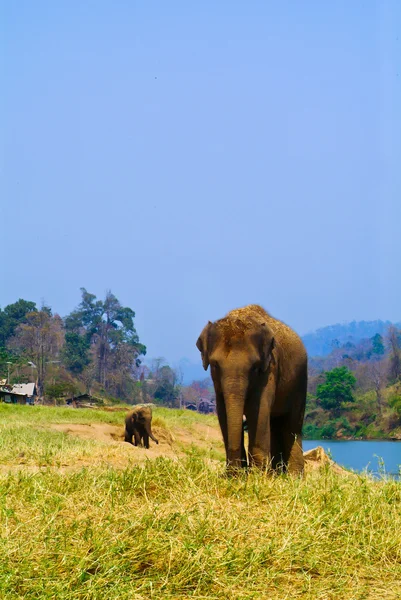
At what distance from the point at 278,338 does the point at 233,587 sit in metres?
5.63

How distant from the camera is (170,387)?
11769cm

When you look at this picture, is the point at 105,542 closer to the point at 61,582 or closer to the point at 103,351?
the point at 61,582

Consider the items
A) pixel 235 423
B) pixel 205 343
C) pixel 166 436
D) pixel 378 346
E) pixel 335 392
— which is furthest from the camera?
pixel 378 346

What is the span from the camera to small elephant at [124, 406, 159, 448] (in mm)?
25625

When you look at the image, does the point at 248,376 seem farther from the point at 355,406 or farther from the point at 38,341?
the point at 38,341

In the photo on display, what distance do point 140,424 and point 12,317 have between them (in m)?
87.6

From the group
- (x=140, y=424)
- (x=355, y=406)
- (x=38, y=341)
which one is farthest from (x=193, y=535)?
(x=38, y=341)

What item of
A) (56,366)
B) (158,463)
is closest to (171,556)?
(158,463)

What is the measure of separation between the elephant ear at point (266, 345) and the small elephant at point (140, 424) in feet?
51.0

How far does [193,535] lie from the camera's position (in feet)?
21.2

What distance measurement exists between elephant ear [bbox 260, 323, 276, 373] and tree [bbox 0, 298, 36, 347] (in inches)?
3888

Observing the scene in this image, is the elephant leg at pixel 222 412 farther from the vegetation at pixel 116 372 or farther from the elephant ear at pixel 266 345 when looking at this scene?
the vegetation at pixel 116 372

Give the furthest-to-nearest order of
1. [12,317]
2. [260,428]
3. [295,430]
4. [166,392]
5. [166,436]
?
[166,392]
[12,317]
[166,436]
[295,430]
[260,428]

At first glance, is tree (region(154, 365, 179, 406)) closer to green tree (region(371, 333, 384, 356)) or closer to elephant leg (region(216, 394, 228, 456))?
green tree (region(371, 333, 384, 356))
